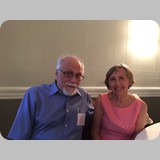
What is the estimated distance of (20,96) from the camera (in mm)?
1106

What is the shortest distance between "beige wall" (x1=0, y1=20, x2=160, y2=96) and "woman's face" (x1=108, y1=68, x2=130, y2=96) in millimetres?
42

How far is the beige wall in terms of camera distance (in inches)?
42.5

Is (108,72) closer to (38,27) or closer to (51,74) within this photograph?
(51,74)

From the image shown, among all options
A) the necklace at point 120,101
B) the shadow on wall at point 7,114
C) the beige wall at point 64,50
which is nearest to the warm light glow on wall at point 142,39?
the beige wall at point 64,50

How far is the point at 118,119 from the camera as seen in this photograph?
49.0 inches

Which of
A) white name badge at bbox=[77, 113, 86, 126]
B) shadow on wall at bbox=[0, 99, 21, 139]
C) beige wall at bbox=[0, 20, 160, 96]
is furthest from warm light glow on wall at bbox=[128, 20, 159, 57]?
shadow on wall at bbox=[0, 99, 21, 139]

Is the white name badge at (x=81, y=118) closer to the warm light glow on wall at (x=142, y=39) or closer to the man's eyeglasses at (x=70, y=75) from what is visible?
the man's eyeglasses at (x=70, y=75)

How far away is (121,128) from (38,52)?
50 centimetres

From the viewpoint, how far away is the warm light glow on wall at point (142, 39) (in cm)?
115

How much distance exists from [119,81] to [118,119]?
0.58 feet

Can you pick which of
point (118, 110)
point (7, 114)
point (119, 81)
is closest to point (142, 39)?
point (119, 81)

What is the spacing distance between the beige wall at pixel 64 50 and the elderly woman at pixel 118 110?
44 mm

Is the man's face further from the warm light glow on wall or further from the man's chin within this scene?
the warm light glow on wall

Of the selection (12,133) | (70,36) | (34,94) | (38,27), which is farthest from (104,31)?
(12,133)
